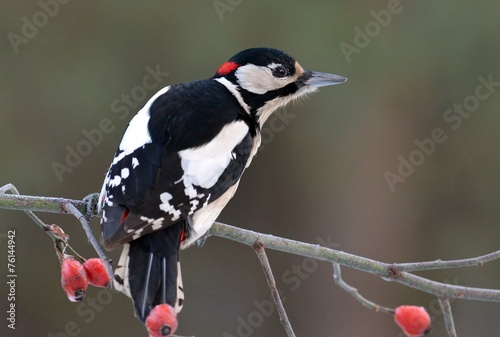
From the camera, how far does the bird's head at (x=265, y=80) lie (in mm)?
3246

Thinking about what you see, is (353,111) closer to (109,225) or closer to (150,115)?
(150,115)

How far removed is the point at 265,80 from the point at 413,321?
53.0 inches

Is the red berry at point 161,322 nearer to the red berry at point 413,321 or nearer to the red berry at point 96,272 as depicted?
the red berry at point 96,272

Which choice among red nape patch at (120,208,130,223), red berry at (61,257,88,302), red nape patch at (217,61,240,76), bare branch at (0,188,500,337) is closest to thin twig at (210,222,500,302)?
bare branch at (0,188,500,337)

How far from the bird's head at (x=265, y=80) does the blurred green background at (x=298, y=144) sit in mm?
2770

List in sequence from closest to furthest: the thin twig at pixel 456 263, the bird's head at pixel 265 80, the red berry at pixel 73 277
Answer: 1. the thin twig at pixel 456 263
2. the red berry at pixel 73 277
3. the bird's head at pixel 265 80

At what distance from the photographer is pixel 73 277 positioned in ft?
7.82

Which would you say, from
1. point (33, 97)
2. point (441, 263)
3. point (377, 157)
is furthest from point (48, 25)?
point (441, 263)

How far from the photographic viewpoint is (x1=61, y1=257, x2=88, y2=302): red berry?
7.81ft

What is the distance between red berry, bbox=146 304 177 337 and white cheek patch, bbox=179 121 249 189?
2.12ft

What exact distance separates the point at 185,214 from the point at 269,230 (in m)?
4.03

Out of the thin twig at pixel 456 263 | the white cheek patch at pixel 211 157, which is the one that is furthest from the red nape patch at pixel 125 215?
the thin twig at pixel 456 263

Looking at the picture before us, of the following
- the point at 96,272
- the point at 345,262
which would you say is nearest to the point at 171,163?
the point at 96,272

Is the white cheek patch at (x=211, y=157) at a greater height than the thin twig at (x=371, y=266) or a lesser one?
greater
